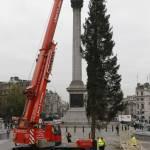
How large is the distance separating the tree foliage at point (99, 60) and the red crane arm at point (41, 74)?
1831 cm

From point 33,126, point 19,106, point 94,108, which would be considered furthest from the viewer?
point 19,106

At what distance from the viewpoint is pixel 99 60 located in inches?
2013

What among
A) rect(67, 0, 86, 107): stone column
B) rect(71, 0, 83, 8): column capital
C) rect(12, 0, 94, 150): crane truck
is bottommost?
rect(12, 0, 94, 150): crane truck

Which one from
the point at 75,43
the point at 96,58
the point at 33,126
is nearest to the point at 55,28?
the point at 33,126

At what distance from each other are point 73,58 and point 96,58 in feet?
143

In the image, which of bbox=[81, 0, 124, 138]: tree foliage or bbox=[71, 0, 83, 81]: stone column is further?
bbox=[71, 0, 83, 81]: stone column

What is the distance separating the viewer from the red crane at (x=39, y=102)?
97.3ft

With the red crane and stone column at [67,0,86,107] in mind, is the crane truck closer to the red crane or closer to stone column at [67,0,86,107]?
the red crane

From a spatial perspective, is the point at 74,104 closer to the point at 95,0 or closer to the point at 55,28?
the point at 95,0

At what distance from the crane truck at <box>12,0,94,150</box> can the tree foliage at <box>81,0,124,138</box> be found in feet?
59.3

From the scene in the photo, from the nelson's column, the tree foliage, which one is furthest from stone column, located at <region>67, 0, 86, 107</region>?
the tree foliage

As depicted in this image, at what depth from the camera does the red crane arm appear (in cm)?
3044

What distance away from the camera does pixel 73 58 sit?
9450 cm

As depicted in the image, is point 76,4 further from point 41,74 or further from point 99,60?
point 41,74
